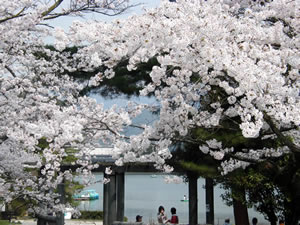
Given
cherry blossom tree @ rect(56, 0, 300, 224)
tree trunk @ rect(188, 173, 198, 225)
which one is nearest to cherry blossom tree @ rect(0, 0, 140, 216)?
cherry blossom tree @ rect(56, 0, 300, 224)

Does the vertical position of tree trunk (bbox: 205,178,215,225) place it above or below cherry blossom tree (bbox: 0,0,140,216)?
below

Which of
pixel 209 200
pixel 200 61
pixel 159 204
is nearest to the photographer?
pixel 200 61

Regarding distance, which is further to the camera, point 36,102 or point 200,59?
point 36,102

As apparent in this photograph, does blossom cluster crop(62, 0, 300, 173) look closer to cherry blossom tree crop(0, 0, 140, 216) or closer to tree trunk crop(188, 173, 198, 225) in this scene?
cherry blossom tree crop(0, 0, 140, 216)

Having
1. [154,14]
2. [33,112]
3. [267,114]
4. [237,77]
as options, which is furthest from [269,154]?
[33,112]

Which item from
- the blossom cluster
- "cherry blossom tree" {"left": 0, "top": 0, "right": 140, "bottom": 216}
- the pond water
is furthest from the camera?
the pond water

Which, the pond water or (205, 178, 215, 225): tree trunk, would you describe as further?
the pond water

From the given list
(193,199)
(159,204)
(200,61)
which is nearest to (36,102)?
(200,61)

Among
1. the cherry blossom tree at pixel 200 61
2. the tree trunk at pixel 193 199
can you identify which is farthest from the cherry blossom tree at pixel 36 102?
the tree trunk at pixel 193 199

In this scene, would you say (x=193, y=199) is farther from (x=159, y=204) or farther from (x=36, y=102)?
(x=159, y=204)

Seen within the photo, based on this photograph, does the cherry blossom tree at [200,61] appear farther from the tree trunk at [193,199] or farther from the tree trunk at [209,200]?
the tree trunk at [209,200]

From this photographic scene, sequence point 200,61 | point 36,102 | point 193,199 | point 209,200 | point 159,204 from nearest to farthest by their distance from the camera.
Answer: point 200,61
point 36,102
point 193,199
point 209,200
point 159,204

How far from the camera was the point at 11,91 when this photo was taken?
18.3 ft

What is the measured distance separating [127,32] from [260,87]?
4.45 feet
